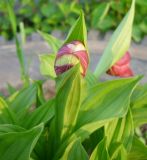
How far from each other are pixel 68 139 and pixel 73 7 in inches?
77.2

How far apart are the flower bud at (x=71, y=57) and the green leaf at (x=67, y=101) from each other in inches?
0.8

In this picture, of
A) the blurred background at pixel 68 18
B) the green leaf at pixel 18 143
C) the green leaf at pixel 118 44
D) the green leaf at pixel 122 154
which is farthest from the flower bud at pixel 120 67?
the blurred background at pixel 68 18

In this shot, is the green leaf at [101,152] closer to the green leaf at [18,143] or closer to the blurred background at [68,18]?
the green leaf at [18,143]

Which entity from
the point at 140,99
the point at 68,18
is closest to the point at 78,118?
the point at 140,99

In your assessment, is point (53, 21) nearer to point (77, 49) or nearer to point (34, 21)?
point (34, 21)

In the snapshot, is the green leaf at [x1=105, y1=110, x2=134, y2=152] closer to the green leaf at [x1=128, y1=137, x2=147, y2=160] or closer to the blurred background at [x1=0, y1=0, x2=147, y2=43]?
the green leaf at [x1=128, y1=137, x2=147, y2=160]

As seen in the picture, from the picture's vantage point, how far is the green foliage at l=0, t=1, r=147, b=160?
36.1 inches

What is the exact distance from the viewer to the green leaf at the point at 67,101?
91 cm

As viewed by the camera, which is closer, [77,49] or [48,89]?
[77,49]

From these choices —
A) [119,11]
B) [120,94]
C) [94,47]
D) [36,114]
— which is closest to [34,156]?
[36,114]

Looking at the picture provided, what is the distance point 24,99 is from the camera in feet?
3.82

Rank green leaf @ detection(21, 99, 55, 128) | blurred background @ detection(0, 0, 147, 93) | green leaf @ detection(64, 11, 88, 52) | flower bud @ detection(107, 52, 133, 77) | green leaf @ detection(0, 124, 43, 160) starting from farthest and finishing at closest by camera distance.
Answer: blurred background @ detection(0, 0, 147, 93), flower bud @ detection(107, 52, 133, 77), green leaf @ detection(21, 99, 55, 128), green leaf @ detection(64, 11, 88, 52), green leaf @ detection(0, 124, 43, 160)

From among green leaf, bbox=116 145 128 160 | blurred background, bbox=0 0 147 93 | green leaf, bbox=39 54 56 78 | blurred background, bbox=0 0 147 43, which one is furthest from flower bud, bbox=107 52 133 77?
blurred background, bbox=0 0 147 43

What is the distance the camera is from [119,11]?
2848 millimetres
